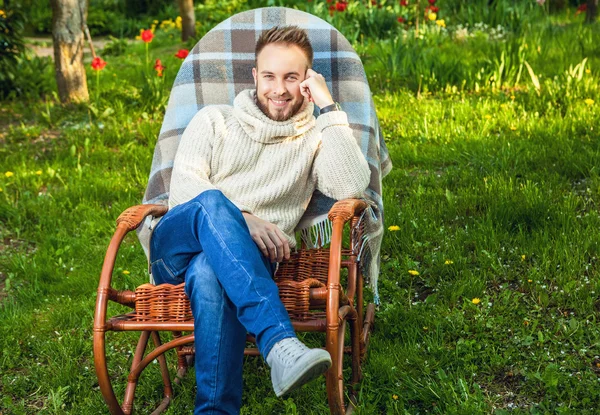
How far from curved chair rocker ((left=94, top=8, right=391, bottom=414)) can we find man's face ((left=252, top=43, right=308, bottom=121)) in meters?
Answer: 0.39

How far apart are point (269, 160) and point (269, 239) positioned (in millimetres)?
407

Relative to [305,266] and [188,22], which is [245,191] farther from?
[188,22]

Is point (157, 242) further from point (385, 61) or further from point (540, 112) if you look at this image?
point (385, 61)

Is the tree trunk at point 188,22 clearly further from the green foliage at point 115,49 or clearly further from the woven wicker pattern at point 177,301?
the woven wicker pattern at point 177,301

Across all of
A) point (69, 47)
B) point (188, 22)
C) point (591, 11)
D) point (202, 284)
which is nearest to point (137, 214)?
point (202, 284)

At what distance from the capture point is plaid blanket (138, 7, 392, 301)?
3.04 m

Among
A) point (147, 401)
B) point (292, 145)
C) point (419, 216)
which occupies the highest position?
point (292, 145)

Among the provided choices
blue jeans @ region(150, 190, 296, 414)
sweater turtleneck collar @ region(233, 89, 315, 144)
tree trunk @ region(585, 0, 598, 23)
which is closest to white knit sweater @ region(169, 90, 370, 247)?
sweater turtleneck collar @ region(233, 89, 315, 144)

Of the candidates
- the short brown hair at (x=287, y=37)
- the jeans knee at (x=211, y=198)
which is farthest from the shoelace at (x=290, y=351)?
the short brown hair at (x=287, y=37)

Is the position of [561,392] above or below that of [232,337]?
below

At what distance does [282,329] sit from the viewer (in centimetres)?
220

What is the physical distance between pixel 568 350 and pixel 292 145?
126cm

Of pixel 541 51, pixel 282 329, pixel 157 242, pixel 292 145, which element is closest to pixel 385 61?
pixel 541 51

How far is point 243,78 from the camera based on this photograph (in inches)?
128
